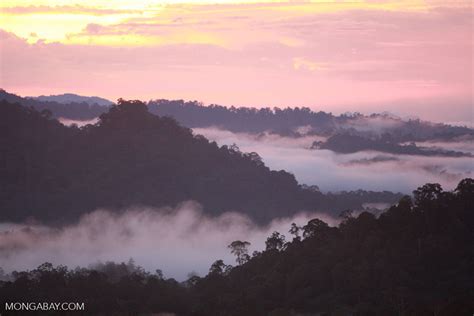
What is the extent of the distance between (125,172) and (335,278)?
4457cm

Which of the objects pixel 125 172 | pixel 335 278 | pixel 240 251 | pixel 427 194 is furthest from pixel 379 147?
pixel 335 278

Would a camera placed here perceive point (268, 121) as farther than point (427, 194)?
Yes

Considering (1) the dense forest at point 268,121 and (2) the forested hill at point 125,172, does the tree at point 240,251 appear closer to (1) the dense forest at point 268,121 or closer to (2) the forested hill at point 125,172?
(2) the forested hill at point 125,172

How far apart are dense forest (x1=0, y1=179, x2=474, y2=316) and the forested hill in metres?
30.7

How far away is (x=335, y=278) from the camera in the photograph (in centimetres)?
4288

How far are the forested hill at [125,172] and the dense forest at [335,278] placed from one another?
3068 centimetres

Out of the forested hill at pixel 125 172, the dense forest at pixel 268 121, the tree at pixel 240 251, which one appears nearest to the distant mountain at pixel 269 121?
the dense forest at pixel 268 121

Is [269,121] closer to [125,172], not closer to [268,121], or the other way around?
[268,121]

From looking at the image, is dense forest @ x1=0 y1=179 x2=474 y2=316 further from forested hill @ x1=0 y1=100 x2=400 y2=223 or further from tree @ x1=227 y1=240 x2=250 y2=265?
forested hill @ x1=0 y1=100 x2=400 y2=223

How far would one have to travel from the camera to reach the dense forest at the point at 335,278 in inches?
1596

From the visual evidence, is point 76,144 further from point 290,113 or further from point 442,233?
point 290,113

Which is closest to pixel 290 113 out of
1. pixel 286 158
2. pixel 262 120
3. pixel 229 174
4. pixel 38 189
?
pixel 262 120

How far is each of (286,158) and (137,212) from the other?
76064mm

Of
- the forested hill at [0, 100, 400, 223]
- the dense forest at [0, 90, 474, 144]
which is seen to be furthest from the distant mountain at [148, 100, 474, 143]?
the forested hill at [0, 100, 400, 223]
